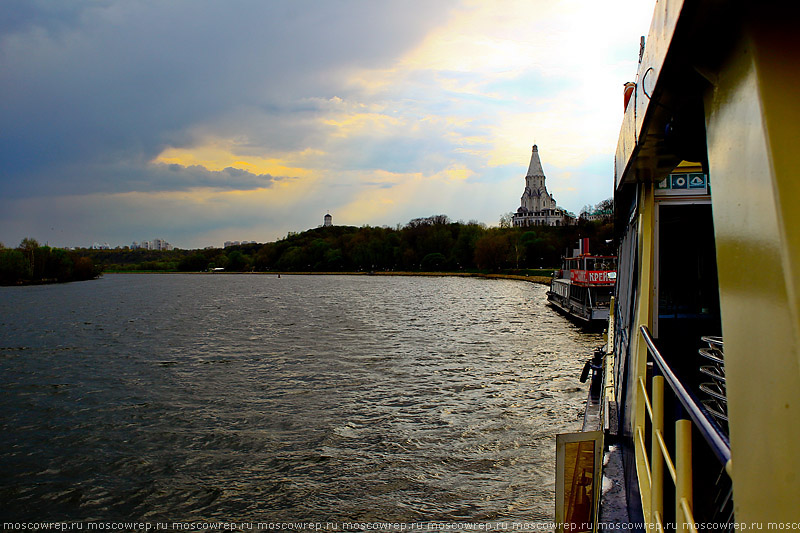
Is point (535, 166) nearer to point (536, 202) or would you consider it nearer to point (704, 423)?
point (536, 202)

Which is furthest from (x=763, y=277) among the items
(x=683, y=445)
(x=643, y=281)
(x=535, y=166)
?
(x=535, y=166)

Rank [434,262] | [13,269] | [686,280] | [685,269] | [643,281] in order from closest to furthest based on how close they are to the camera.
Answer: [643,281], [686,280], [685,269], [13,269], [434,262]

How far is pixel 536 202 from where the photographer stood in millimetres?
191250

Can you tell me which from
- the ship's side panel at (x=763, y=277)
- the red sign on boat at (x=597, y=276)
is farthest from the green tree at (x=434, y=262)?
the ship's side panel at (x=763, y=277)

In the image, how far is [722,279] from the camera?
1.71 metres

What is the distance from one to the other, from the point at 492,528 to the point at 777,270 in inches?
310

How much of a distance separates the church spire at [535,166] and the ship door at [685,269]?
7549 inches

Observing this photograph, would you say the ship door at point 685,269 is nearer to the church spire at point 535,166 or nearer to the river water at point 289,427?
the river water at point 289,427

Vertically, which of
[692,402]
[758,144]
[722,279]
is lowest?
[692,402]

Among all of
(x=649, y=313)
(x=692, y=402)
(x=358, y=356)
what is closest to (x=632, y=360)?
(x=649, y=313)

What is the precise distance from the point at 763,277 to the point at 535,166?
202419 millimetres

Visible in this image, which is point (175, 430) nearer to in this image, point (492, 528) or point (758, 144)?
point (492, 528)

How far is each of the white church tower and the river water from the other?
168279 mm

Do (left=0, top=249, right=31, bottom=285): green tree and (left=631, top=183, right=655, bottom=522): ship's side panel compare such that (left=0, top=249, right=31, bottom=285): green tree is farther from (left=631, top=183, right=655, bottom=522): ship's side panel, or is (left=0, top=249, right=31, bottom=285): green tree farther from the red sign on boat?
(left=631, top=183, right=655, bottom=522): ship's side panel
